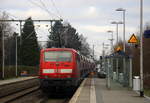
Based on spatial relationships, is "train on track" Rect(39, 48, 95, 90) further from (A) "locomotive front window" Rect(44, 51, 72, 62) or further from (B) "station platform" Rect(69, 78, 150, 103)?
(B) "station platform" Rect(69, 78, 150, 103)

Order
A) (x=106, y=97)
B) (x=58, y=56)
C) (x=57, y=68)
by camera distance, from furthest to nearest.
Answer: (x=58, y=56) → (x=57, y=68) → (x=106, y=97)

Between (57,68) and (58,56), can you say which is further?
(58,56)

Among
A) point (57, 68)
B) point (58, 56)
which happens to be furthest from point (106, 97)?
point (58, 56)

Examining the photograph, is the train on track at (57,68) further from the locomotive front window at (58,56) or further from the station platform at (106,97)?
the station platform at (106,97)

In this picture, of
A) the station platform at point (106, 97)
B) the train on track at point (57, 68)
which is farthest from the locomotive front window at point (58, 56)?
the station platform at point (106, 97)

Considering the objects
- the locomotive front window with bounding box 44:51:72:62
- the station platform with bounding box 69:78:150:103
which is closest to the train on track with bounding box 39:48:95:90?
the locomotive front window with bounding box 44:51:72:62

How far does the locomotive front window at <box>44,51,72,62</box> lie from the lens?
23.4 metres

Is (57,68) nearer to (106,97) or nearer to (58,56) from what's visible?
(58,56)

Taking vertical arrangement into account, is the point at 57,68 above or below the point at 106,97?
above

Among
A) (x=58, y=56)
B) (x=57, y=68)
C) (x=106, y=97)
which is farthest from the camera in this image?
(x=58, y=56)

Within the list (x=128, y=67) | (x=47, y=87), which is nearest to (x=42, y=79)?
(x=47, y=87)

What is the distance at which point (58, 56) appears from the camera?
23.6m

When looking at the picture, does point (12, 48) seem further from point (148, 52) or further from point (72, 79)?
point (72, 79)

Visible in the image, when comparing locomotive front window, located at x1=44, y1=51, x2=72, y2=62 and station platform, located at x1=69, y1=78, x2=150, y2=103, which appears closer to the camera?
station platform, located at x1=69, y1=78, x2=150, y2=103
